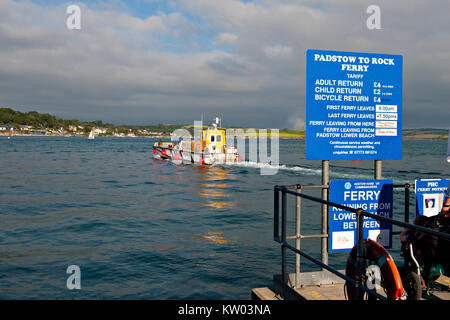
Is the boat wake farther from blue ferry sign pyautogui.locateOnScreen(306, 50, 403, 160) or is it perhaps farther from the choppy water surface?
blue ferry sign pyautogui.locateOnScreen(306, 50, 403, 160)

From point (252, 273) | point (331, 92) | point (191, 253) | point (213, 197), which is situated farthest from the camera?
point (213, 197)

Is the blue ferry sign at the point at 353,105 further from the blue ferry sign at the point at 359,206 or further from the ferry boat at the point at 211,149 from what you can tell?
the ferry boat at the point at 211,149

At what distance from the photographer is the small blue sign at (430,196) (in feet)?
17.9

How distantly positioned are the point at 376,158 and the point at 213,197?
19.5 m

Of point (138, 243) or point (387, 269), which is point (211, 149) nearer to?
point (138, 243)

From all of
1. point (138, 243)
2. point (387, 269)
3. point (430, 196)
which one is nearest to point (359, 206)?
point (430, 196)

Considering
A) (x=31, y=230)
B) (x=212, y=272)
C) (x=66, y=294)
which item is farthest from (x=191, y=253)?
(x=31, y=230)

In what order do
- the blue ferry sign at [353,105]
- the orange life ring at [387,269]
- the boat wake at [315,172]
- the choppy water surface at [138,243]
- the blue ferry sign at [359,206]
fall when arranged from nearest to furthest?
the orange life ring at [387,269], the blue ferry sign at [359,206], the blue ferry sign at [353,105], the choppy water surface at [138,243], the boat wake at [315,172]

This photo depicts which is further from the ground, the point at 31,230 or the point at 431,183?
the point at 431,183

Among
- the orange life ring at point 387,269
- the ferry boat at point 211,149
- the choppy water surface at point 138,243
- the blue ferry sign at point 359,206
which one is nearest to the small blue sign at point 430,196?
the blue ferry sign at point 359,206

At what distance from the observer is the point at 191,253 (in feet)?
38.0

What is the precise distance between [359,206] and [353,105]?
135cm

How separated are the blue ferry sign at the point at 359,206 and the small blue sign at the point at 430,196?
526 mm
